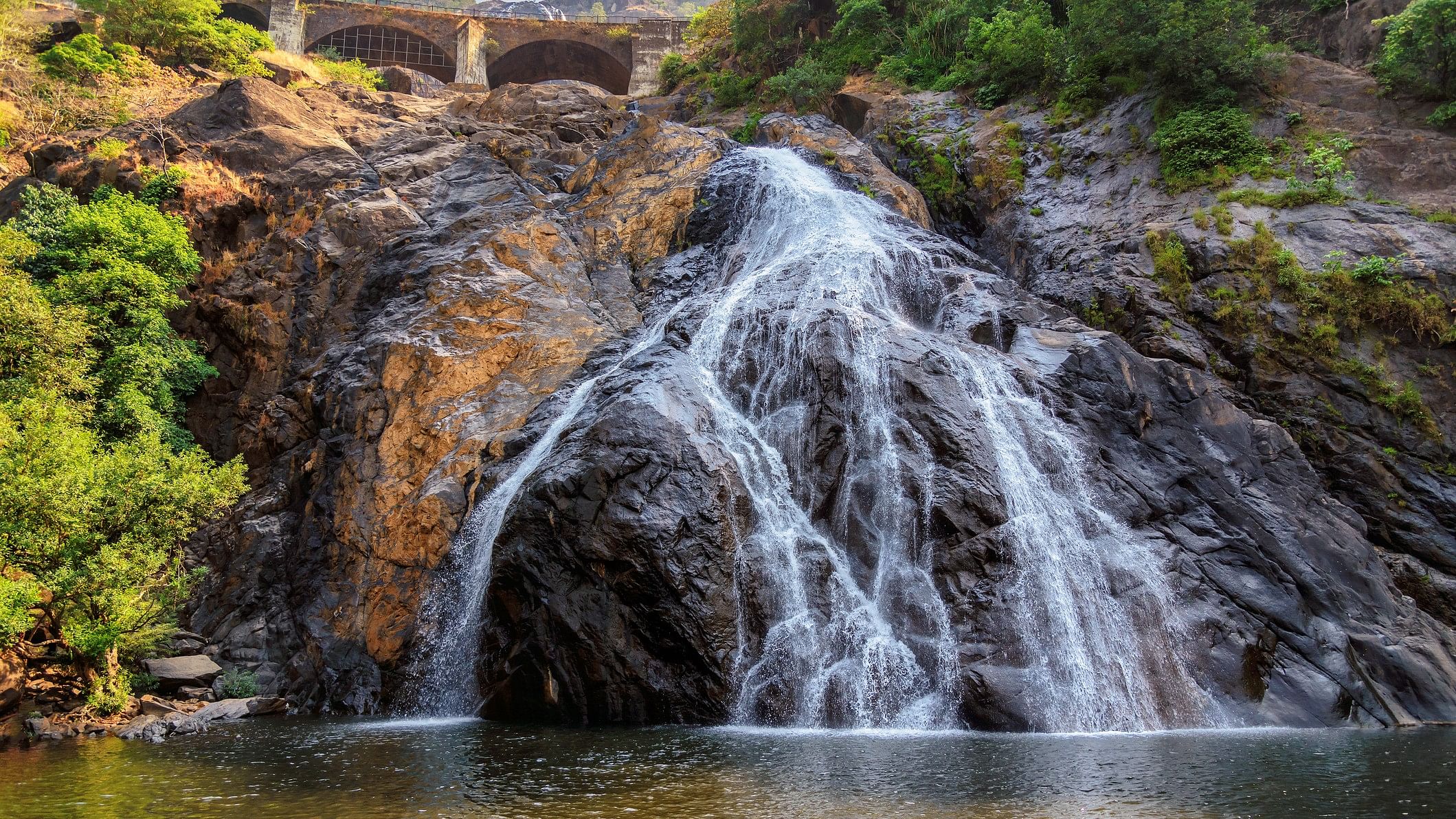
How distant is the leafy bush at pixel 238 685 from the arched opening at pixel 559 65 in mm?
40182

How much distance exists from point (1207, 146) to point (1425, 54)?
206 inches

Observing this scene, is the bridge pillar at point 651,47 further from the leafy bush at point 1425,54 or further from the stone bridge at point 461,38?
the leafy bush at point 1425,54

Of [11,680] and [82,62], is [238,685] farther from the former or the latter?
[82,62]

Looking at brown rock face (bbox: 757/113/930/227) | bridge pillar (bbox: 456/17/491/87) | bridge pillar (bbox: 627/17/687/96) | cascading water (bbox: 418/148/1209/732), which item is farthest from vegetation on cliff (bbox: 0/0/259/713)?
bridge pillar (bbox: 627/17/687/96)

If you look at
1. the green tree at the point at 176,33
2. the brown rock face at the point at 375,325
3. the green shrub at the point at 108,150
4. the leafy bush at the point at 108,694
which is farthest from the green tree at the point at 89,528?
the green tree at the point at 176,33

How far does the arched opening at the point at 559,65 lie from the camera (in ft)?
158

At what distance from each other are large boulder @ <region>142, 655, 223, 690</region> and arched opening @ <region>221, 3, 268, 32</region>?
4092 centimetres

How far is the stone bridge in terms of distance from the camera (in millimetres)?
43750

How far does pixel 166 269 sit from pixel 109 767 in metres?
16.2

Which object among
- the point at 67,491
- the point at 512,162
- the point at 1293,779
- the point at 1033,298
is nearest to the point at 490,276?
the point at 512,162

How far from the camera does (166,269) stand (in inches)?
838

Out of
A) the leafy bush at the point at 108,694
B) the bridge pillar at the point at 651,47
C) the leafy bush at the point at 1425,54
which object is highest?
the bridge pillar at the point at 651,47

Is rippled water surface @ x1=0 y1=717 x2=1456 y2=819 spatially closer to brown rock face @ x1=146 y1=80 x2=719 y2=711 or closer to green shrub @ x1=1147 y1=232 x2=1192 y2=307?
brown rock face @ x1=146 y1=80 x2=719 y2=711

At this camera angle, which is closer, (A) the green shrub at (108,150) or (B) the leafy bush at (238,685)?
(B) the leafy bush at (238,685)
